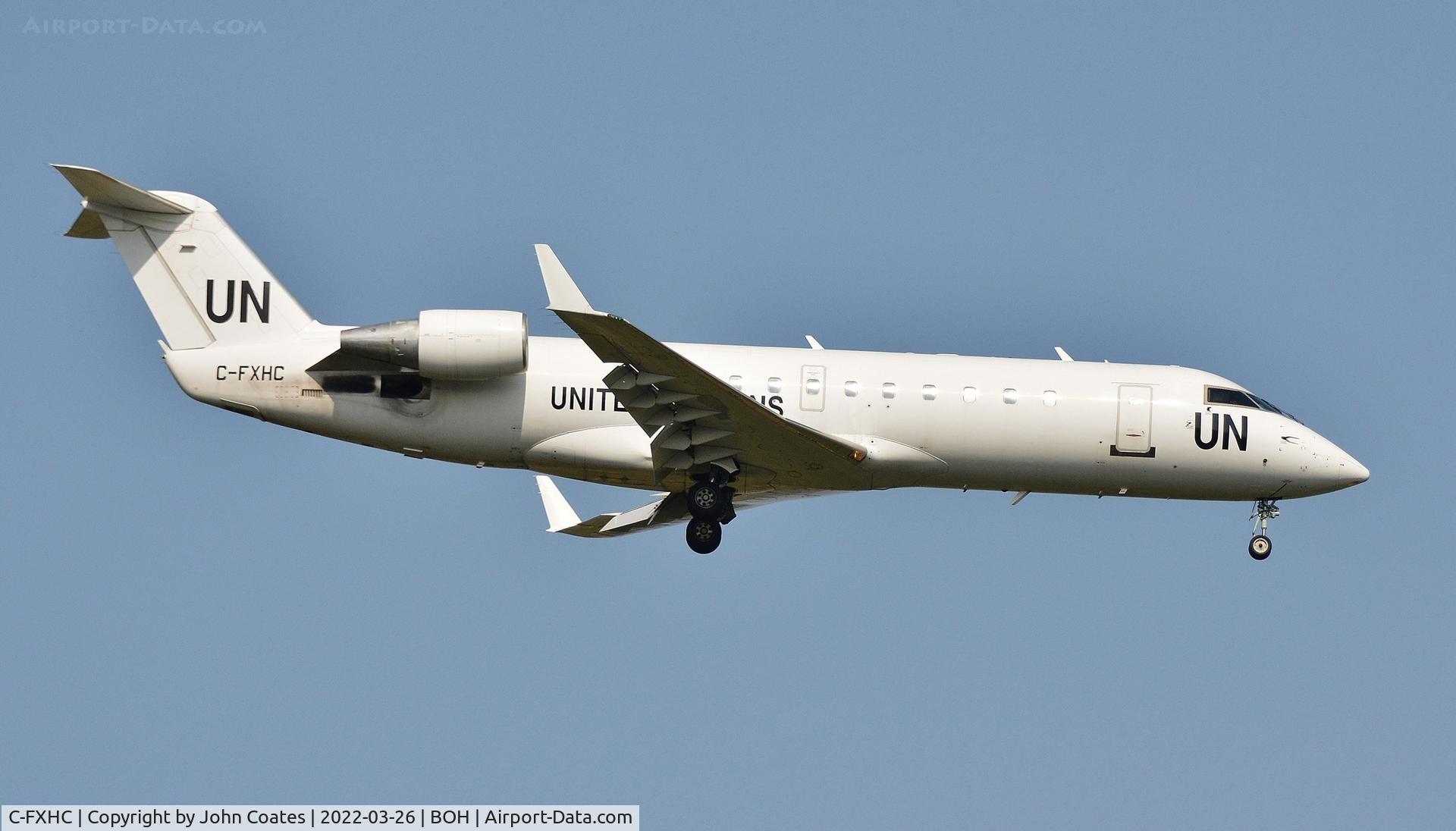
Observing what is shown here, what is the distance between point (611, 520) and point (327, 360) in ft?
19.4

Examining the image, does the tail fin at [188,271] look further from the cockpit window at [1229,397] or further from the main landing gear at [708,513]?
the cockpit window at [1229,397]

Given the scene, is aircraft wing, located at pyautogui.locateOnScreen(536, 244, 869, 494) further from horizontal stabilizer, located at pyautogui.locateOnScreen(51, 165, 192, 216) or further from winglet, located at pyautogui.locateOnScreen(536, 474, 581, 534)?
horizontal stabilizer, located at pyautogui.locateOnScreen(51, 165, 192, 216)

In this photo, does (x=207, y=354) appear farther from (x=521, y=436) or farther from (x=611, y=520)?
(x=611, y=520)

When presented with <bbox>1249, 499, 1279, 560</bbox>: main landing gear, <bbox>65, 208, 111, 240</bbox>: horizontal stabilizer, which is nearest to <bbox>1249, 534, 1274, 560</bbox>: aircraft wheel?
<bbox>1249, 499, 1279, 560</bbox>: main landing gear

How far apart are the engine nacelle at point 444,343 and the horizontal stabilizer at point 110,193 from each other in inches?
155

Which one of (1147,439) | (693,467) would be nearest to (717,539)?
(693,467)

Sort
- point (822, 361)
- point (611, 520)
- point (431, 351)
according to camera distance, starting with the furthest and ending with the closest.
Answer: point (611, 520), point (822, 361), point (431, 351)

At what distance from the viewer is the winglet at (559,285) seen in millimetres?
22422

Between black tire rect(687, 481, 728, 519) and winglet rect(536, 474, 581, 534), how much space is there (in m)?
3.87

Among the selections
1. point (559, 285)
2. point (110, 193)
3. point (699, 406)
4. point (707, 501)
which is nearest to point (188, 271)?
point (110, 193)

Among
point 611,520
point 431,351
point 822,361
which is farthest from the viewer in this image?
point 611,520

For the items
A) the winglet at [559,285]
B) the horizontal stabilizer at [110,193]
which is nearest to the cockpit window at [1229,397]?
the winglet at [559,285]

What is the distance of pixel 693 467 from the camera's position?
83.9 feet

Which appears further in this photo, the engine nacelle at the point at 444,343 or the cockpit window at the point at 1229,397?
the cockpit window at the point at 1229,397
